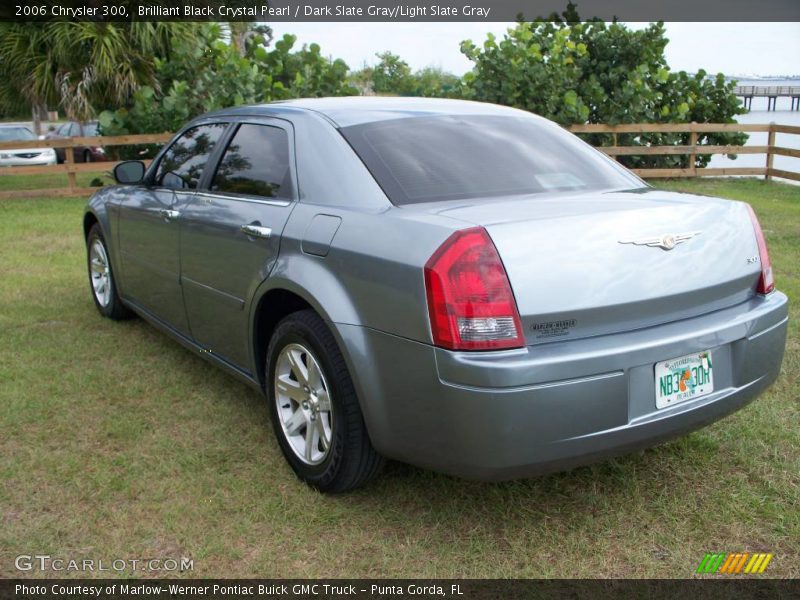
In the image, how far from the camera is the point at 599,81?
1586 centimetres

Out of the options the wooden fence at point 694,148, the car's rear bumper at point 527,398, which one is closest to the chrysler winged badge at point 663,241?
the car's rear bumper at point 527,398

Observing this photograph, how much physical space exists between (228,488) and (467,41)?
46.0ft

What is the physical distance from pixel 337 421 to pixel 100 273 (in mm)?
3683

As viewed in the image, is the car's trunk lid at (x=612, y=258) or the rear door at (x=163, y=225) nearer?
the car's trunk lid at (x=612, y=258)

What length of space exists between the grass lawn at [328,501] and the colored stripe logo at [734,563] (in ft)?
0.11

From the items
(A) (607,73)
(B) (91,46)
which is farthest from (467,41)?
(B) (91,46)

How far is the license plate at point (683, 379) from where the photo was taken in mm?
2695

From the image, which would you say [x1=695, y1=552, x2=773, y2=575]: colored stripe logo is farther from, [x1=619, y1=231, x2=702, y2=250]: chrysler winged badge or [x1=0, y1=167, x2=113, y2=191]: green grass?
[x1=0, y1=167, x2=113, y2=191]: green grass

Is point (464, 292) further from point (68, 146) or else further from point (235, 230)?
point (68, 146)

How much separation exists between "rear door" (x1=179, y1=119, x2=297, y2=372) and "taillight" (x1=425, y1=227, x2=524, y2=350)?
1.02 meters

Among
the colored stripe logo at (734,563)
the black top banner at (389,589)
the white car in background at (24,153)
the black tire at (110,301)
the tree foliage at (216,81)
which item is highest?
the tree foliage at (216,81)

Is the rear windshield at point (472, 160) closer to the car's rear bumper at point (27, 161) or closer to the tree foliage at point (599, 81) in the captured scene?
the tree foliage at point (599, 81)

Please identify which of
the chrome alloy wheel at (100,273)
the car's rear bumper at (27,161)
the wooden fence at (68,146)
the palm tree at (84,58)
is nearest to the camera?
the chrome alloy wheel at (100,273)

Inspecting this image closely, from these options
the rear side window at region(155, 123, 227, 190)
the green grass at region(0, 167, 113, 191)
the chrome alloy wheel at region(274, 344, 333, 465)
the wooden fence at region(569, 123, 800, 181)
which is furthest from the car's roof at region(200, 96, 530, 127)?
the green grass at region(0, 167, 113, 191)
